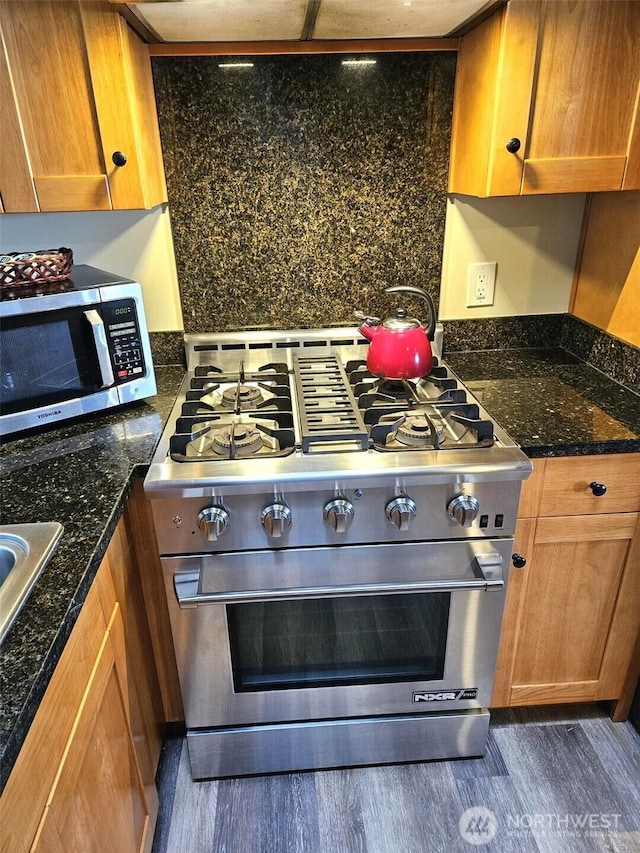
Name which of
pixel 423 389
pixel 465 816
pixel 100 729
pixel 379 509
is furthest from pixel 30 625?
pixel 465 816

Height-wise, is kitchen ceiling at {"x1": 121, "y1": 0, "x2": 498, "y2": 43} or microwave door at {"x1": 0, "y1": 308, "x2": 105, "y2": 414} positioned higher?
kitchen ceiling at {"x1": 121, "y1": 0, "x2": 498, "y2": 43}

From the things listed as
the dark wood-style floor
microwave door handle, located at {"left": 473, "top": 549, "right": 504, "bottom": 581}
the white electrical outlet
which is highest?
the white electrical outlet

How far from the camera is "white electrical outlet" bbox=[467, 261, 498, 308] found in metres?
1.75

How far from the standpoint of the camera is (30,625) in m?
0.78

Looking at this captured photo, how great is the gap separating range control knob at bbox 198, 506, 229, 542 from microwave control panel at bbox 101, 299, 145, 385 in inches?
17.8

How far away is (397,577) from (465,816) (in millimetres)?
656

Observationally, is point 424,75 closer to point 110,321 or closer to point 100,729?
point 110,321

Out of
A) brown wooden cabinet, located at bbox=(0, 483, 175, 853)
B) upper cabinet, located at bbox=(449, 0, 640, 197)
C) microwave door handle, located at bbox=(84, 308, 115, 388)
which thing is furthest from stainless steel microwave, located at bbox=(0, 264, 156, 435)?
upper cabinet, located at bbox=(449, 0, 640, 197)

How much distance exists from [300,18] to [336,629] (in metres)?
1.40

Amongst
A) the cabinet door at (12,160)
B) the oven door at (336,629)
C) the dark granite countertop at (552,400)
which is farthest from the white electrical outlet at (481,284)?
the cabinet door at (12,160)

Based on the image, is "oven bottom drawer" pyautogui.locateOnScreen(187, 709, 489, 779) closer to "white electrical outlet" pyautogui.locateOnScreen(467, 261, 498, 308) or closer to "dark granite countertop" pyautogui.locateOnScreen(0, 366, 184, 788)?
"dark granite countertop" pyautogui.locateOnScreen(0, 366, 184, 788)

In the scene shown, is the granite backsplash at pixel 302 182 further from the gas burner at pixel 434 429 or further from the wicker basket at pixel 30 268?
the gas burner at pixel 434 429

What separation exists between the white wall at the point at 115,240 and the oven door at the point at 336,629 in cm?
88

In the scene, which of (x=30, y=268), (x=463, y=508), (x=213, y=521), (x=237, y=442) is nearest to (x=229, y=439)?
(x=237, y=442)
